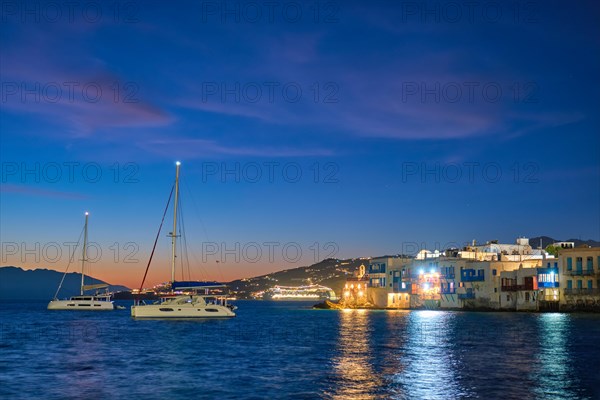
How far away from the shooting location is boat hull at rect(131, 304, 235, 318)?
96.2 metres

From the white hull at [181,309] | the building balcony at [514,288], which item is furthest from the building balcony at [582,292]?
the white hull at [181,309]

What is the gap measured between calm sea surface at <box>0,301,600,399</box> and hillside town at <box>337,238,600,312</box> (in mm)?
45024

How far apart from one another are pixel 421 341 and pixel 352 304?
10708cm

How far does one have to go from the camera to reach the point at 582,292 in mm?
112688

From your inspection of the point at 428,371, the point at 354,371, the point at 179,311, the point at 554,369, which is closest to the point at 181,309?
the point at 179,311

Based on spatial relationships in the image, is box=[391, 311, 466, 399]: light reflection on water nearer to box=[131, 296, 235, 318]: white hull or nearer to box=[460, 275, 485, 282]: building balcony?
box=[131, 296, 235, 318]: white hull

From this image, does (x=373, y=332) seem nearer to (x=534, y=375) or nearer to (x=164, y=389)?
(x=534, y=375)

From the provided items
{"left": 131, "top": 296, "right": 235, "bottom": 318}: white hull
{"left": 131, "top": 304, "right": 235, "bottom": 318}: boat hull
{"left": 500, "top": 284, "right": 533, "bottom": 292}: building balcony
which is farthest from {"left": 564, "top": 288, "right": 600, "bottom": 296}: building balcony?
{"left": 131, "top": 296, "right": 235, "bottom": 318}: white hull

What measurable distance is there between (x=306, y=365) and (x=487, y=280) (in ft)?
314

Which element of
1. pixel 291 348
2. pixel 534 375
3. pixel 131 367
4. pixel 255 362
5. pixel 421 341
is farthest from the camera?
pixel 421 341

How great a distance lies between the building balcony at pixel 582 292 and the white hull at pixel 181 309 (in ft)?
204

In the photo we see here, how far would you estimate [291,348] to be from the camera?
5772 centimetres

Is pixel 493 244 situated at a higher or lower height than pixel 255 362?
higher

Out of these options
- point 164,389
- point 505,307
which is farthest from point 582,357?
point 505,307
